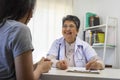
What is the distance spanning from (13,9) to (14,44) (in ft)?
0.53

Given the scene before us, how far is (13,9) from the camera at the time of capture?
879mm

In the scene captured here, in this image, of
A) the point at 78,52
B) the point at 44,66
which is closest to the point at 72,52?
the point at 78,52

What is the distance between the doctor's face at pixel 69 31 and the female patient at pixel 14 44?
1773 mm

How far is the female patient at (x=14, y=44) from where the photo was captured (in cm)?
81

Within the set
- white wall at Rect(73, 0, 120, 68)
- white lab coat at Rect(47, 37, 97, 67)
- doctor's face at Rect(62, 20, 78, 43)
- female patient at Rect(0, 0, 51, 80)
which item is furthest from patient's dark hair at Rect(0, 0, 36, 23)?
white wall at Rect(73, 0, 120, 68)

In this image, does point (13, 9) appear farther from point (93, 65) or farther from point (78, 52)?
point (78, 52)

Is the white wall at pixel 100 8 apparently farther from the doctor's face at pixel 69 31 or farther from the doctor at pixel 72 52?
the doctor at pixel 72 52

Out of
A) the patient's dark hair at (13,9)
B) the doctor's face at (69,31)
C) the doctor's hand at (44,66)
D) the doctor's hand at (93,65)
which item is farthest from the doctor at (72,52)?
the patient's dark hair at (13,9)

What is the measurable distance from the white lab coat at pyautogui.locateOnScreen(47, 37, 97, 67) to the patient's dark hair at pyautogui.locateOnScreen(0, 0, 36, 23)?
4.98 ft

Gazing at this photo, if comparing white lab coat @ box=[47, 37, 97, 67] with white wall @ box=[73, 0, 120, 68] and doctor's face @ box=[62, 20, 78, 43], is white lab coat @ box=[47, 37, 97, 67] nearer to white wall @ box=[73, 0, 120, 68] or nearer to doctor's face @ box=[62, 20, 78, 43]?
doctor's face @ box=[62, 20, 78, 43]

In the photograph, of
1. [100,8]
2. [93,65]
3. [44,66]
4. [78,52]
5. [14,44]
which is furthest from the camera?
[100,8]

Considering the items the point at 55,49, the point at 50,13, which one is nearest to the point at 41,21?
the point at 50,13

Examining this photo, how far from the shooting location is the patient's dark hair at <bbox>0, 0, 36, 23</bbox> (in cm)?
87

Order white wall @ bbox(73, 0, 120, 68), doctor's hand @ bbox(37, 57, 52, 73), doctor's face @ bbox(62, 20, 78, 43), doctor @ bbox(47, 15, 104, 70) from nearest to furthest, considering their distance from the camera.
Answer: doctor's hand @ bbox(37, 57, 52, 73) → doctor @ bbox(47, 15, 104, 70) → doctor's face @ bbox(62, 20, 78, 43) → white wall @ bbox(73, 0, 120, 68)
